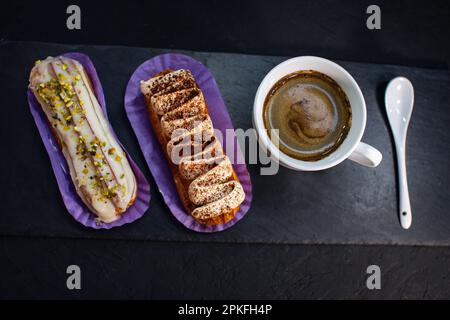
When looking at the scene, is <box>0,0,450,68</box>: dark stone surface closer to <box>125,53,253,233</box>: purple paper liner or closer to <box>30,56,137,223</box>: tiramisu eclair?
<box>125,53,253,233</box>: purple paper liner

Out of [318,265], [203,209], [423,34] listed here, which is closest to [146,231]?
[203,209]

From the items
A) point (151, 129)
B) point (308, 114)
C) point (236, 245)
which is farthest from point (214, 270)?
point (308, 114)

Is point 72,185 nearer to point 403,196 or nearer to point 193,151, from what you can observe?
point 193,151

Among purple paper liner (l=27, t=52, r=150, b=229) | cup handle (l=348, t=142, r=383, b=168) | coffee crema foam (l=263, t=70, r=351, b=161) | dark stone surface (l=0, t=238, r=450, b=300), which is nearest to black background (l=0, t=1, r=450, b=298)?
dark stone surface (l=0, t=238, r=450, b=300)

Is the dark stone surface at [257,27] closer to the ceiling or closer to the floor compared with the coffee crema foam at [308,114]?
closer to the ceiling

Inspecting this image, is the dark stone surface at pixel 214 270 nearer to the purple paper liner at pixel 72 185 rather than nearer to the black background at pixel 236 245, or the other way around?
the black background at pixel 236 245

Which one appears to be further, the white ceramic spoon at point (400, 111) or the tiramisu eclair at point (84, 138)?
the white ceramic spoon at point (400, 111)

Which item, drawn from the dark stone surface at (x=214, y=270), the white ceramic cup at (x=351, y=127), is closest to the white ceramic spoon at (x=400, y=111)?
the dark stone surface at (x=214, y=270)
